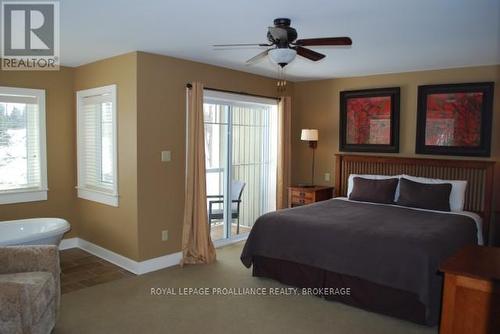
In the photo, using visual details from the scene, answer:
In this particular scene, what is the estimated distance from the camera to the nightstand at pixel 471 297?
6.63 ft

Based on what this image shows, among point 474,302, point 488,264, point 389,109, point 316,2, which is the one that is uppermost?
point 316,2

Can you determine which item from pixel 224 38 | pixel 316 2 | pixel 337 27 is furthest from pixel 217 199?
pixel 316 2

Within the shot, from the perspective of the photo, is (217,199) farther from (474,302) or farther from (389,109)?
(474,302)

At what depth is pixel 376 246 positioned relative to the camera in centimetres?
346

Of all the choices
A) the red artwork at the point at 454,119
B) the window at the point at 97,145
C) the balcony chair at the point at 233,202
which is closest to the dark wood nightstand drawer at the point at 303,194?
the balcony chair at the point at 233,202

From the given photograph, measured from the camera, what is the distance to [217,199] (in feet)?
18.1

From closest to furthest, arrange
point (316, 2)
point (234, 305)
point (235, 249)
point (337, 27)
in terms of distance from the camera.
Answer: point (316, 2)
point (337, 27)
point (234, 305)
point (235, 249)

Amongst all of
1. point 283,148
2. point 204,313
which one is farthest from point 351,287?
point 283,148

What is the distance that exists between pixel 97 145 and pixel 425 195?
4009 millimetres

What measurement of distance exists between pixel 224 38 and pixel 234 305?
247cm

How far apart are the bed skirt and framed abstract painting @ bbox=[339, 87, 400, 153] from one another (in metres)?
2.41

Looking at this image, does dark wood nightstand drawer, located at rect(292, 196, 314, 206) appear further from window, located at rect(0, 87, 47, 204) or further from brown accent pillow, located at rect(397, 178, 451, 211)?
window, located at rect(0, 87, 47, 204)

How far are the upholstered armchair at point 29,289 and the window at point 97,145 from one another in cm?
168

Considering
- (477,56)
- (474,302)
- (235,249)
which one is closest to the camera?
(474,302)
